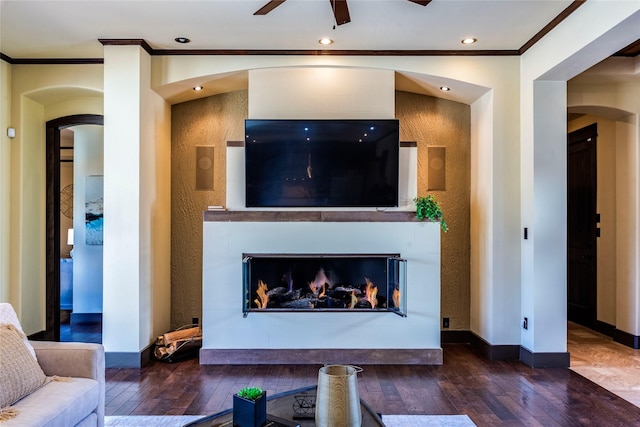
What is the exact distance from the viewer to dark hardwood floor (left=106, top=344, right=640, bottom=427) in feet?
9.72

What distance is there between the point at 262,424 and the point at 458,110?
13.3ft

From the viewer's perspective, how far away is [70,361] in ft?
7.53

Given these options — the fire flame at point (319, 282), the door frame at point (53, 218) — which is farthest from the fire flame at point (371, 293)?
the door frame at point (53, 218)

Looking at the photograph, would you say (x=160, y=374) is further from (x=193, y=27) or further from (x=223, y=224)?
(x=193, y=27)

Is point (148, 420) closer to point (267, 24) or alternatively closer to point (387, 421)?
point (387, 421)

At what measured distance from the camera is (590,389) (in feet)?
11.1

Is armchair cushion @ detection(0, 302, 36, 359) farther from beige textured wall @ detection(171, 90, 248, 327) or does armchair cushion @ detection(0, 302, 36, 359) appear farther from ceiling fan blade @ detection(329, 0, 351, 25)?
ceiling fan blade @ detection(329, 0, 351, 25)

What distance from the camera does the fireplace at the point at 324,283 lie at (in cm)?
416

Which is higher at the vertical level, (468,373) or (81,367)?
(81,367)

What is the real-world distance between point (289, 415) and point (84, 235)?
4.76 m

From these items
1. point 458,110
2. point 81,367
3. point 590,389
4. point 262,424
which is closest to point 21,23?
point 81,367

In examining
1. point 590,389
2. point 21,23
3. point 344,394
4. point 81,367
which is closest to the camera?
point 344,394

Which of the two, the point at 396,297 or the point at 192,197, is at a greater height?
the point at 192,197

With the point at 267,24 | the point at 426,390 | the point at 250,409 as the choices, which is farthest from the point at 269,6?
the point at 426,390
